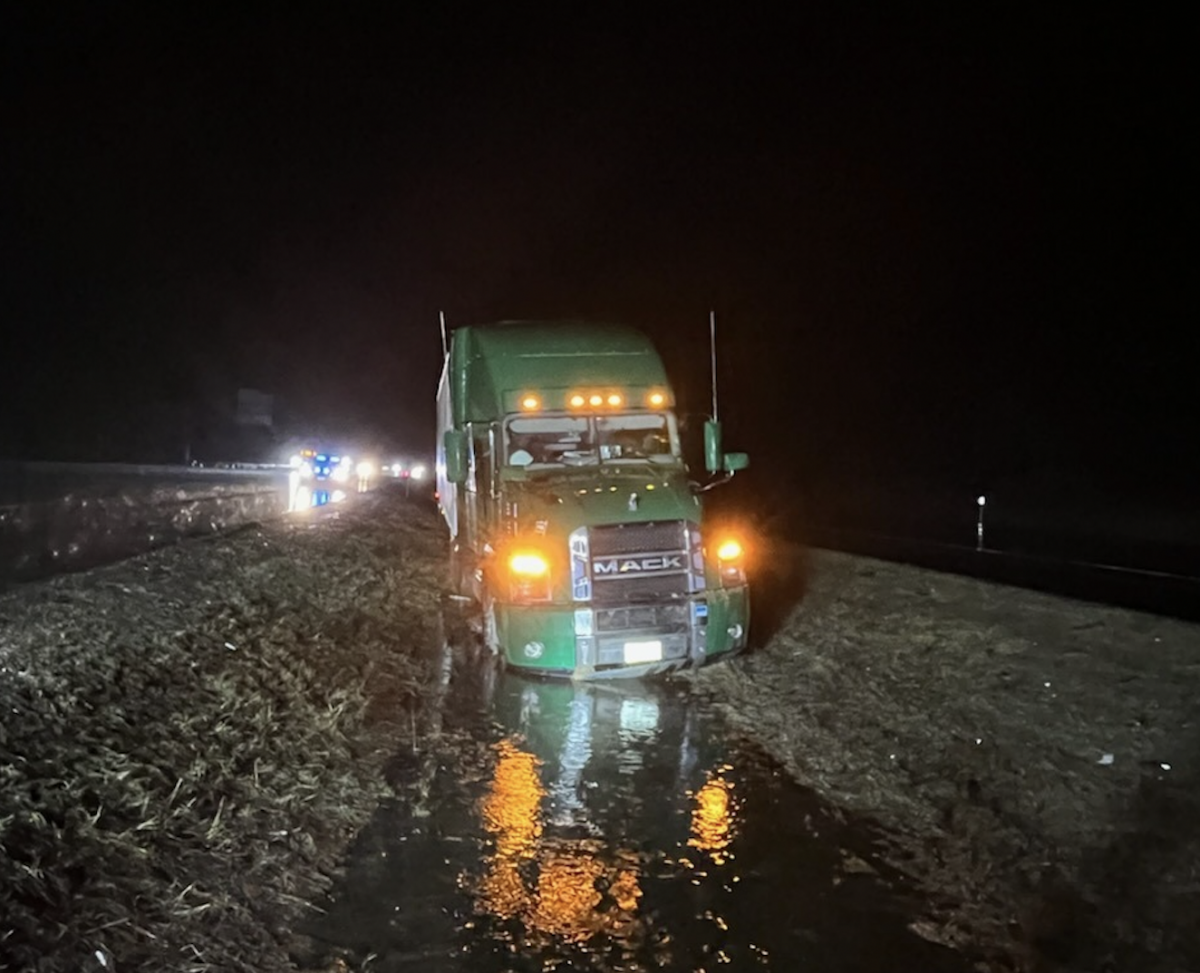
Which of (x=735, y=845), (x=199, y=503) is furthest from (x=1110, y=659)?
(x=199, y=503)

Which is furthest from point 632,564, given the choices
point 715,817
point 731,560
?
point 715,817

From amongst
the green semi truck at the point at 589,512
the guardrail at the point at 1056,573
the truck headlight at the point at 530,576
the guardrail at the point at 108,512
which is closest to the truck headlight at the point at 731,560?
the green semi truck at the point at 589,512

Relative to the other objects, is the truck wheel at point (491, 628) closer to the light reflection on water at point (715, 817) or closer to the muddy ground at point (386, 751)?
the muddy ground at point (386, 751)

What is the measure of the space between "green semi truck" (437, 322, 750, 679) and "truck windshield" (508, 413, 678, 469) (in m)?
0.01

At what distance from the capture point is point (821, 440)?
5838 centimetres

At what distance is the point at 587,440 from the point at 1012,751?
5.78 m

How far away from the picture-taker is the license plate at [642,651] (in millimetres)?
11477

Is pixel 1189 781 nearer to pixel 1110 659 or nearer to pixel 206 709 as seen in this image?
pixel 1110 659

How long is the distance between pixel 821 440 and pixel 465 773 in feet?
167

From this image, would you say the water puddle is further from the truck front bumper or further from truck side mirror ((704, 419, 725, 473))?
truck side mirror ((704, 419, 725, 473))

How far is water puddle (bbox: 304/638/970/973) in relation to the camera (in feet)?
19.2

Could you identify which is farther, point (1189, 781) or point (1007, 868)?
point (1189, 781)

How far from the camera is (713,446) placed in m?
13.3

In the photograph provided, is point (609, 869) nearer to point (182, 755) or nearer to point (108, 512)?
point (182, 755)
